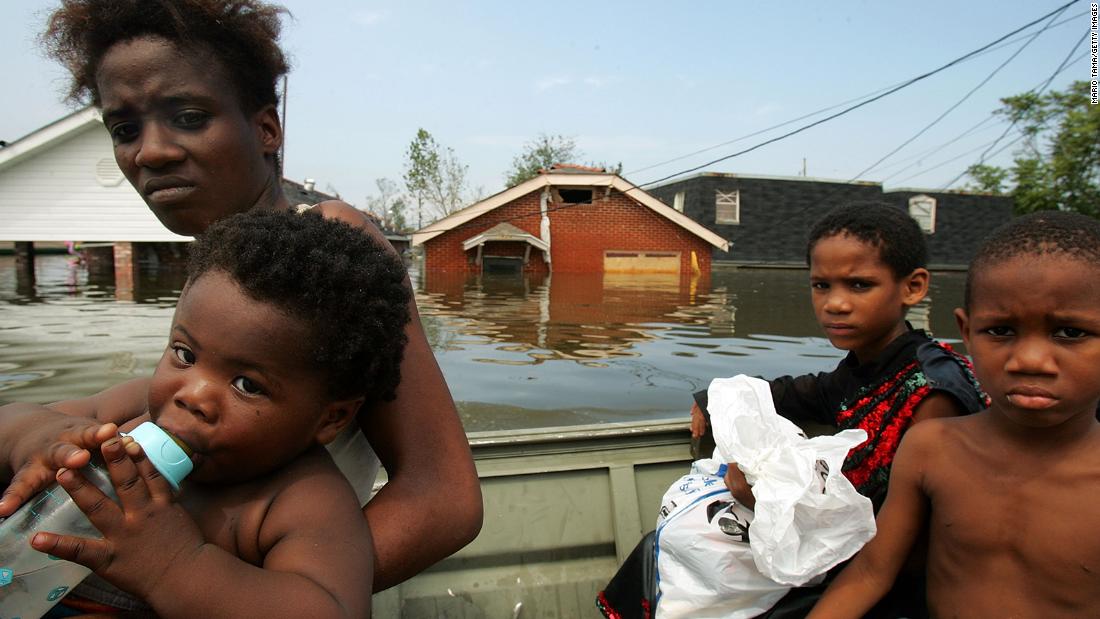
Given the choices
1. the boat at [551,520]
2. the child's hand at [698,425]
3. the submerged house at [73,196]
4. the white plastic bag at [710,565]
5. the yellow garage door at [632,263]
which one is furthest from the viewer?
the yellow garage door at [632,263]

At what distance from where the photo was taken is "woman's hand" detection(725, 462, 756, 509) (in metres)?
1.79

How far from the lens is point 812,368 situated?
24.7 ft

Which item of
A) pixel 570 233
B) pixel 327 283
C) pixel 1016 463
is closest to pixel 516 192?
pixel 570 233

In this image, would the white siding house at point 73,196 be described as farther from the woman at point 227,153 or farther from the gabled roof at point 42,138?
the woman at point 227,153

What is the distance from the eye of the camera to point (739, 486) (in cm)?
181

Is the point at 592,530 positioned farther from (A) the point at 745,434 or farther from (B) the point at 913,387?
(B) the point at 913,387

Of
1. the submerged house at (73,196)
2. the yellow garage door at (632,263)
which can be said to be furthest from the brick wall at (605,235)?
the submerged house at (73,196)

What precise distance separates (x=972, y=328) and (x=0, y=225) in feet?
64.0

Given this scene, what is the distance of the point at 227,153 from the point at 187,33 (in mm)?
241

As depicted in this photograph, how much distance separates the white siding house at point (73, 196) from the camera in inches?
602

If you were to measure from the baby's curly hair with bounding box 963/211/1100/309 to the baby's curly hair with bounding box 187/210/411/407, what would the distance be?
1.37 m

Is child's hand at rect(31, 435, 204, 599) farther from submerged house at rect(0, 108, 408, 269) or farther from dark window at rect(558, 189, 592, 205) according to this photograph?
Answer: dark window at rect(558, 189, 592, 205)

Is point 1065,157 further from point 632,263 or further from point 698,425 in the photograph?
point 698,425

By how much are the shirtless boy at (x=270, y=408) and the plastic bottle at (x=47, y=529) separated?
0.14ft
